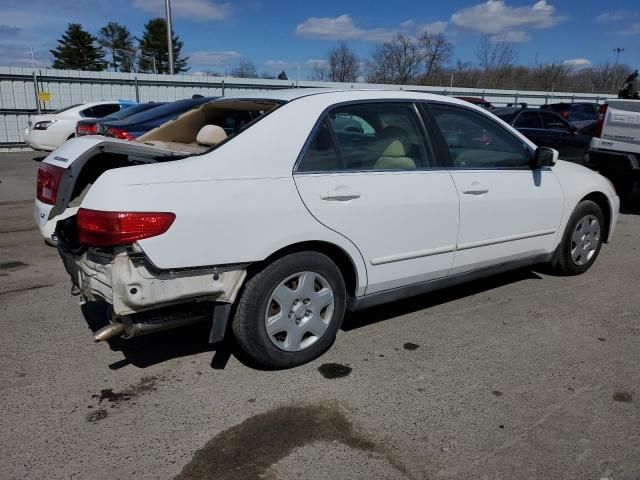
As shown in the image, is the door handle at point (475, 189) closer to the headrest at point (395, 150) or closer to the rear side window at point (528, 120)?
the headrest at point (395, 150)

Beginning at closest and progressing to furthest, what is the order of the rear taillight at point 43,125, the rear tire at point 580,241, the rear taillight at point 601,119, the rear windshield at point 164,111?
the rear tire at point 580,241, the rear taillight at point 601,119, the rear windshield at point 164,111, the rear taillight at point 43,125

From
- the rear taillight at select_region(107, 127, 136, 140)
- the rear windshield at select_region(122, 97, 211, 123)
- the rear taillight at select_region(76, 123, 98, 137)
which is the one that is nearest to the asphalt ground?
the rear taillight at select_region(107, 127, 136, 140)

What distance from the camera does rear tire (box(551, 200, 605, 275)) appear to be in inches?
193

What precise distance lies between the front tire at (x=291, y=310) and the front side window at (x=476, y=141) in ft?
4.55

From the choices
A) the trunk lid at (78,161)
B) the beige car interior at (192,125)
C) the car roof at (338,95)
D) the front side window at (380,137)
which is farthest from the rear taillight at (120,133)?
the front side window at (380,137)

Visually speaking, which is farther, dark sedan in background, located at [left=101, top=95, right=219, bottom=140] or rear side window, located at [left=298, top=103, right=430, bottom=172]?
dark sedan in background, located at [left=101, top=95, right=219, bottom=140]

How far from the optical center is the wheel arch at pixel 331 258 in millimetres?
3102

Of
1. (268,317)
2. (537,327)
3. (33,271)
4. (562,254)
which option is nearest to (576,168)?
(562,254)

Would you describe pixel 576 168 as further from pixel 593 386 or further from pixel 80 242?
pixel 80 242

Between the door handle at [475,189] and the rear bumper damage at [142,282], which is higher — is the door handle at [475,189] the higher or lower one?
the higher one

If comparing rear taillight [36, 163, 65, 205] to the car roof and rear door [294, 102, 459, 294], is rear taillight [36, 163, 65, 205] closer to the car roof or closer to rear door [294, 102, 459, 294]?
the car roof

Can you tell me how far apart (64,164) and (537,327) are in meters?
3.50

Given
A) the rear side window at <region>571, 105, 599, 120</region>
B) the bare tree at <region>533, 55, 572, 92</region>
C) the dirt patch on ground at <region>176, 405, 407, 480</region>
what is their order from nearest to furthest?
the dirt patch on ground at <region>176, 405, 407, 480</region> < the rear side window at <region>571, 105, 599, 120</region> < the bare tree at <region>533, 55, 572, 92</region>

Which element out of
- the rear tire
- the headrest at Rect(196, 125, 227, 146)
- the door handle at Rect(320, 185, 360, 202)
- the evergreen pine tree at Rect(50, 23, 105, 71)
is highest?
the evergreen pine tree at Rect(50, 23, 105, 71)
